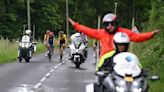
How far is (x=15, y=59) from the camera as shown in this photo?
3250 cm

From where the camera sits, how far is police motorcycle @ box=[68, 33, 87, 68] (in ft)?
81.3

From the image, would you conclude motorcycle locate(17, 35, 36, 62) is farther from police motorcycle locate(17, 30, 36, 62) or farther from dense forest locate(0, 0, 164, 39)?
dense forest locate(0, 0, 164, 39)

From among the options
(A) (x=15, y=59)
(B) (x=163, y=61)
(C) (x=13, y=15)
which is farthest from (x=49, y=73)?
(C) (x=13, y=15)

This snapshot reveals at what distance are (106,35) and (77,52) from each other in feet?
48.2

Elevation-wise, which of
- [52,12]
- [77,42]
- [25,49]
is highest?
[77,42]

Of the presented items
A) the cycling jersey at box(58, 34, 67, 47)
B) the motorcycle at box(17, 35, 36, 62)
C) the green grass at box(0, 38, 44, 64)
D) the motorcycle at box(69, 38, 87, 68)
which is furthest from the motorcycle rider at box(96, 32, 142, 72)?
the green grass at box(0, 38, 44, 64)

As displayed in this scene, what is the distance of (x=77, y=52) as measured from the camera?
2484 centimetres

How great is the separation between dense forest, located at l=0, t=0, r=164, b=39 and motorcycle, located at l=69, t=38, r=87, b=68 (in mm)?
26821

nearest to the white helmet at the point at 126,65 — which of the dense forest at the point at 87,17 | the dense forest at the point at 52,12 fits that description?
the dense forest at the point at 87,17

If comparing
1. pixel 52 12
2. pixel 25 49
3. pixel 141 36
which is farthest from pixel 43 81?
pixel 52 12

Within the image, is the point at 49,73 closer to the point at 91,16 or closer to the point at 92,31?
the point at 92,31

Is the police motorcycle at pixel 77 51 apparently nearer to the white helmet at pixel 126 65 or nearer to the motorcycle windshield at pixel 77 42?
the motorcycle windshield at pixel 77 42

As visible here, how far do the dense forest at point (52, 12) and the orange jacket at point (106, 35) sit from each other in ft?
137

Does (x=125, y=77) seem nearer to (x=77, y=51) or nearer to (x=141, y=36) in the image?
(x=141, y=36)
